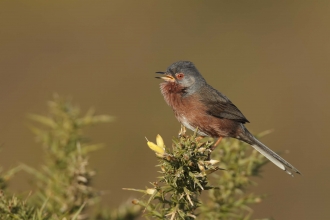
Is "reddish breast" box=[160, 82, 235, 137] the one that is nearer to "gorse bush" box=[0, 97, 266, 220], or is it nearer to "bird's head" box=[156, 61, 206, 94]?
"bird's head" box=[156, 61, 206, 94]

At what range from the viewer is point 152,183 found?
101 inches

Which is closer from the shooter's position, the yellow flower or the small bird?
the yellow flower

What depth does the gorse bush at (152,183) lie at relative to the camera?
2598 mm

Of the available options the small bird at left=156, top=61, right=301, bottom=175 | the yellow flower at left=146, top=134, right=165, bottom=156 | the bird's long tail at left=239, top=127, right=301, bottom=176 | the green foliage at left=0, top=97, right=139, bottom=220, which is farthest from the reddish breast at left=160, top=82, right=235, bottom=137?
the yellow flower at left=146, top=134, right=165, bottom=156

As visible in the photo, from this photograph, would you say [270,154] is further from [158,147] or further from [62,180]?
[158,147]

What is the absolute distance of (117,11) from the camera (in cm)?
1123

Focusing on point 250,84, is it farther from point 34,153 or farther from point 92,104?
point 34,153

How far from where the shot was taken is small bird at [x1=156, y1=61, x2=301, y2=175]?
193 inches

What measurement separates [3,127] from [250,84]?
489 centimetres

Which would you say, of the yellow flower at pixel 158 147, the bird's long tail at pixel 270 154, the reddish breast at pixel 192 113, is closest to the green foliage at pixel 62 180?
the yellow flower at pixel 158 147

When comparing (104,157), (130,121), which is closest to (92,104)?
(130,121)

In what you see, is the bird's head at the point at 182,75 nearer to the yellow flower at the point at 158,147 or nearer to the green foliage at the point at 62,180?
the green foliage at the point at 62,180

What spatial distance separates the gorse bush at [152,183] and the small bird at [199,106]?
1.28 meters

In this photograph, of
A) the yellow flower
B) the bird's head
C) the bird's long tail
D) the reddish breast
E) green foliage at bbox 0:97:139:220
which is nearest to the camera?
the yellow flower
